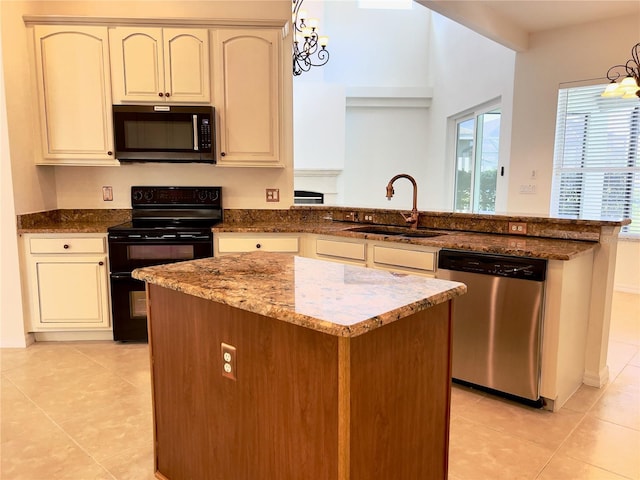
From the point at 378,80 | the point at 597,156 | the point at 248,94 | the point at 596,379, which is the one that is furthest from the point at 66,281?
the point at 378,80

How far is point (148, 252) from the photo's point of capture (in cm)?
335

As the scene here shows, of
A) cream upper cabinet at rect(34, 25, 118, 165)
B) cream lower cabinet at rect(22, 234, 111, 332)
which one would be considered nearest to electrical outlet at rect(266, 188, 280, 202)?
cream upper cabinet at rect(34, 25, 118, 165)

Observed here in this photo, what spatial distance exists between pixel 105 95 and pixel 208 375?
9.03 ft

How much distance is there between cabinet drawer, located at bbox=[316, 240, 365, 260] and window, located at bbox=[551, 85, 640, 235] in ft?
9.85

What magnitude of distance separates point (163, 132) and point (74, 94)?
72 cm

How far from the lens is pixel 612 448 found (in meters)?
2.11

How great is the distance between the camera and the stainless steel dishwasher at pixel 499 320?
236 centimetres

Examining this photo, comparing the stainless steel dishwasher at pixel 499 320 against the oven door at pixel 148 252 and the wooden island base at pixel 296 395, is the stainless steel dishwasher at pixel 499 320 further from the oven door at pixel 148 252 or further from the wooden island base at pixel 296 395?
the oven door at pixel 148 252

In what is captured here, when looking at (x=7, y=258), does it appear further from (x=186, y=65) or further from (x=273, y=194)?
(x=273, y=194)

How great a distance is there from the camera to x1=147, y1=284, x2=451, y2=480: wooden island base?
1.18 m

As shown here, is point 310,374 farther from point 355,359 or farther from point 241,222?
point 241,222

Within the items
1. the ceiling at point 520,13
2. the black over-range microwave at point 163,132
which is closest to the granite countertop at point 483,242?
the black over-range microwave at point 163,132

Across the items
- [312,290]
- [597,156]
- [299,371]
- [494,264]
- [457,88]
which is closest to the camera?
[299,371]

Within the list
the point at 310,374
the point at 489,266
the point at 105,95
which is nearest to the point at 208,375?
the point at 310,374
